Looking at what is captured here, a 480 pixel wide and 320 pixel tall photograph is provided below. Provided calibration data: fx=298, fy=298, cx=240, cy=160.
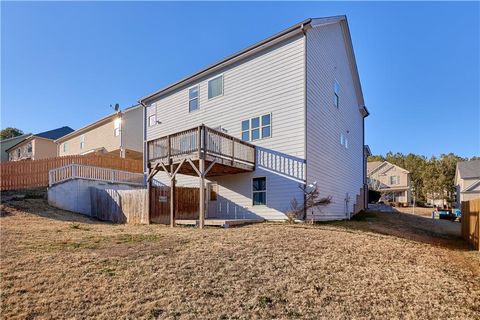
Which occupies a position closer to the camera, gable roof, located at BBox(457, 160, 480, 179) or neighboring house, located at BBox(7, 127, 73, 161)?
neighboring house, located at BBox(7, 127, 73, 161)

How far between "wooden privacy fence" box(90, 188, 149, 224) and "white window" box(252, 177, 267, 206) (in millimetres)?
5220

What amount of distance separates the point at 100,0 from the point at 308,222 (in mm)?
13280

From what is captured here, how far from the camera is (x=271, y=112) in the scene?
14.3 metres

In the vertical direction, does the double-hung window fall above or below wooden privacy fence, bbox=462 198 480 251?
above

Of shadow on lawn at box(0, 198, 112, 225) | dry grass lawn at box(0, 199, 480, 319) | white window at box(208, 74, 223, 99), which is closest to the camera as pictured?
dry grass lawn at box(0, 199, 480, 319)

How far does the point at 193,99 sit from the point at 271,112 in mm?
5783

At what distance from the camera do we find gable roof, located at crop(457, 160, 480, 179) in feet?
124

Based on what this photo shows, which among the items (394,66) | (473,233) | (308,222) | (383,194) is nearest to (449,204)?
(383,194)

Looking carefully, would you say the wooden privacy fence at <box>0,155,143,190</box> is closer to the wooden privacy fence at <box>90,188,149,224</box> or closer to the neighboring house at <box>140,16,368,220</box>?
the wooden privacy fence at <box>90,188,149,224</box>

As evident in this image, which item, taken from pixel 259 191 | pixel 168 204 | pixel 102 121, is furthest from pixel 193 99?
pixel 102 121

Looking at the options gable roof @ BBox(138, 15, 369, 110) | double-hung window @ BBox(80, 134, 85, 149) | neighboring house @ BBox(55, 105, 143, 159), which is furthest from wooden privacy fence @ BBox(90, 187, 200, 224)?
double-hung window @ BBox(80, 134, 85, 149)

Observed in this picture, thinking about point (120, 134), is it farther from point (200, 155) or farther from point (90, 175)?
point (200, 155)

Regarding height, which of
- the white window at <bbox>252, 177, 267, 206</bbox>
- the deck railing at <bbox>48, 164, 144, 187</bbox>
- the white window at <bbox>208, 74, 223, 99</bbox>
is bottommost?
the white window at <bbox>252, 177, 267, 206</bbox>

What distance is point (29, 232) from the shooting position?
975 cm
